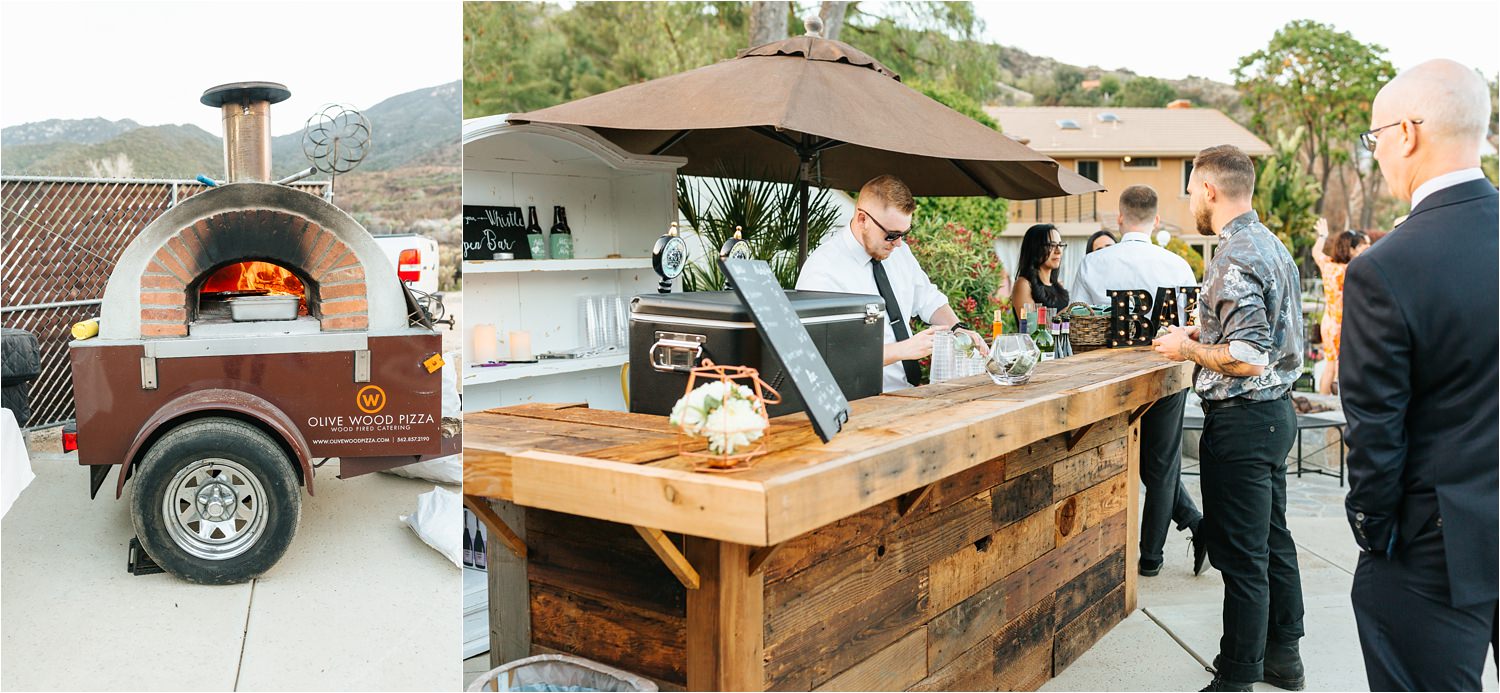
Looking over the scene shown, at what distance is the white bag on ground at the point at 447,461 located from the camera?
460 centimetres

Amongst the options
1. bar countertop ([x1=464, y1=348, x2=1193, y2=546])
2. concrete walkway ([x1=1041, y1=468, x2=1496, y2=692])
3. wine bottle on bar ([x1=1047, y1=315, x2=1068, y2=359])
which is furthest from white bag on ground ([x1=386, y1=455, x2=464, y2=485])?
concrete walkway ([x1=1041, y1=468, x2=1496, y2=692])

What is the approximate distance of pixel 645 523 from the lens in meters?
1.85

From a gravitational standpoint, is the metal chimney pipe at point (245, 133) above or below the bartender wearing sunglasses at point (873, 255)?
above

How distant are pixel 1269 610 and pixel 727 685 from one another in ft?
7.27

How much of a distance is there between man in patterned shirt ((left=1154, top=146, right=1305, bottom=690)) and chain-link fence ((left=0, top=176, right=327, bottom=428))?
6.63m

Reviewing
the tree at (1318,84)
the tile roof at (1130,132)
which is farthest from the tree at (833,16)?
the tree at (1318,84)

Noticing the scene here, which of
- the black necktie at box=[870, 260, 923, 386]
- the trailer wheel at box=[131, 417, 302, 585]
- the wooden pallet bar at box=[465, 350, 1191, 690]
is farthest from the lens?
the trailer wheel at box=[131, 417, 302, 585]

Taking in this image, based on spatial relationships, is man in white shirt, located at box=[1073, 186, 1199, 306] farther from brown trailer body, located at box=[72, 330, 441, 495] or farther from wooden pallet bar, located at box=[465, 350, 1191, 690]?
brown trailer body, located at box=[72, 330, 441, 495]

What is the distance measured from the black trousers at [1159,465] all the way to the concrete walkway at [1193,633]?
0.66 ft

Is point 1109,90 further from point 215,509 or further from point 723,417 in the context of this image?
point 723,417

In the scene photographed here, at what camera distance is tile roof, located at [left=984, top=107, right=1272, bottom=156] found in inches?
1168

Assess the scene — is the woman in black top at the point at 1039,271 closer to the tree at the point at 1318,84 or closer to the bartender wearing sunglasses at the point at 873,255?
the bartender wearing sunglasses at the point at 873,255

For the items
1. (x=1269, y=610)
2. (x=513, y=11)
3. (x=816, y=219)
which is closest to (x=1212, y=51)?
(x=513, y=11)

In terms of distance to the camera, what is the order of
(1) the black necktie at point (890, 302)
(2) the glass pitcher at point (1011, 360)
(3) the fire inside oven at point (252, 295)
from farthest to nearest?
(3) the fire inside oven at point (252, 295)
(1) the black necktie at point (890, 302)
(2) the glass pitcher at point (1011, 360)
